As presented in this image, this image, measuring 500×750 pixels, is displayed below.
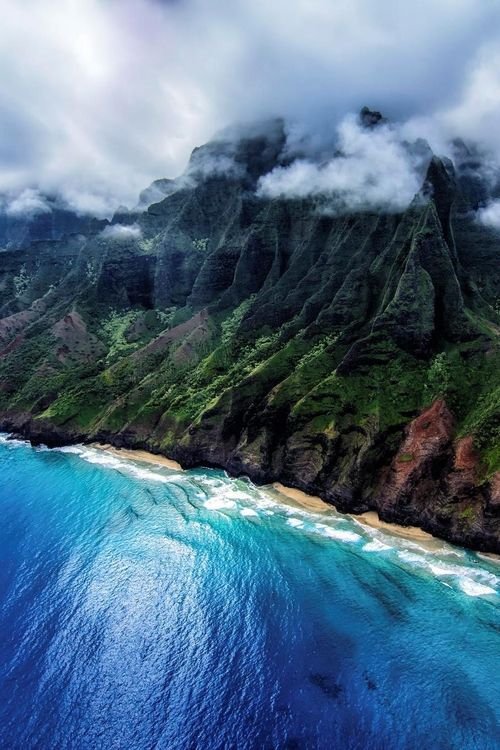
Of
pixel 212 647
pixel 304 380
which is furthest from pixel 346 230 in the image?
pixel 212 647

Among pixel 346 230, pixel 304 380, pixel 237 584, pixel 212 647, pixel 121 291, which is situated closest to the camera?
pixel 212 647

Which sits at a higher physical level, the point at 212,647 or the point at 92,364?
the point at 92,364

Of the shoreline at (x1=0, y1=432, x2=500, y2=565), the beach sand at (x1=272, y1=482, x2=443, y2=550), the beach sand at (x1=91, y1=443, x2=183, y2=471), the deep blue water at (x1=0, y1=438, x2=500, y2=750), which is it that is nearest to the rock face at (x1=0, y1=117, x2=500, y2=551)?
the shoreline at (x1=0, y1=432, x2=500, y2=565)

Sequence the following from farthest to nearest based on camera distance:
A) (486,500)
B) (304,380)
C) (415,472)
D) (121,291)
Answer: (121,291) → (304,380) → (415,472) → (486,500)

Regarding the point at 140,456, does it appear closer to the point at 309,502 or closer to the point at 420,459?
the point at 309,502

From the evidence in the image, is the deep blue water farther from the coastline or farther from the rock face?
the rock face

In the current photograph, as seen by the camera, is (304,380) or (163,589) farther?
Answer: (304,380)

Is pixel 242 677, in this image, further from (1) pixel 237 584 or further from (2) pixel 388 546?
(2) pixel 388 546
